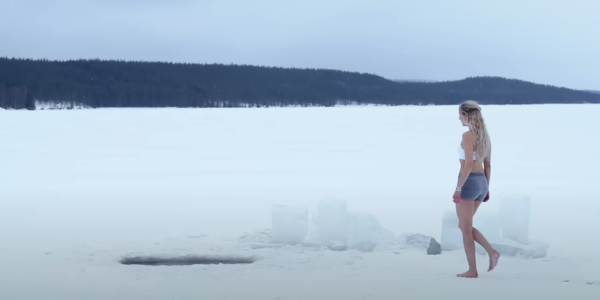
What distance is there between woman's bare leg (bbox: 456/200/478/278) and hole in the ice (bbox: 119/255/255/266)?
2.21 m

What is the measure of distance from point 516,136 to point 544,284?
21116 millimetres

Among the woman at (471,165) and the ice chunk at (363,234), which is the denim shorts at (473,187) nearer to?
the woman at (471,165)

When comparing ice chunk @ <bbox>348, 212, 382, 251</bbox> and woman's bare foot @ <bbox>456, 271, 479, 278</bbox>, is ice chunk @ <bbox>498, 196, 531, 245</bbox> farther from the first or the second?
woman's bare foot @ <bbox>456, 271, 479, 278</bbox>

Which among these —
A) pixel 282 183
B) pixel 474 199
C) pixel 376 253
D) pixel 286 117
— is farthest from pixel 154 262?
pixel 286 117

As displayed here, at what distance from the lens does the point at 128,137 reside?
88.6 ft

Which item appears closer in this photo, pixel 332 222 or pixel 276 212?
pixel 332 222

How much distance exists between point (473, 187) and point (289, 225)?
8.52ft

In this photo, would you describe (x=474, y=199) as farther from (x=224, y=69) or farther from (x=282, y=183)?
(x=224, y=69)

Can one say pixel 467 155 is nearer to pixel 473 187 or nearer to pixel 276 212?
pixel 473 187

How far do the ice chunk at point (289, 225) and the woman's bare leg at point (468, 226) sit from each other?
7.10 ft

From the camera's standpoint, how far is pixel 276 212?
8.12m

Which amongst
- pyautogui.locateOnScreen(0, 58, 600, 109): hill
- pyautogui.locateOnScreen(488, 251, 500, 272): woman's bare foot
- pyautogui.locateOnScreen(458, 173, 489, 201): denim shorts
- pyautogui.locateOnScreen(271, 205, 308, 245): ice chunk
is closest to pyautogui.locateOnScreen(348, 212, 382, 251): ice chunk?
pyautogui.locateOnScreen(271, 205, 308, 245): ice chunk

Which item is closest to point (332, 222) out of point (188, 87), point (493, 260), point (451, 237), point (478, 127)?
point (451, 237)

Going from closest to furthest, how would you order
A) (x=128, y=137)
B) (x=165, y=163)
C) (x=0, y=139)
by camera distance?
(x=165, y=163) < (x=0, y=139) < (x=128, y=137)
